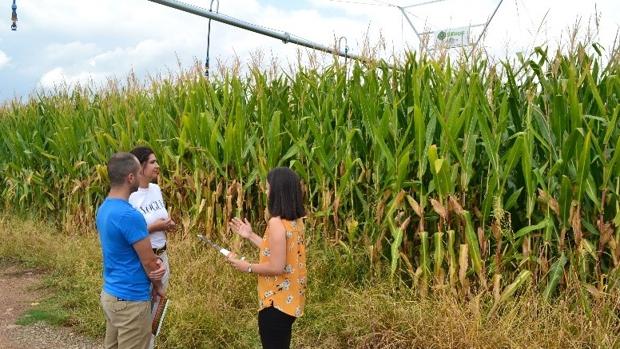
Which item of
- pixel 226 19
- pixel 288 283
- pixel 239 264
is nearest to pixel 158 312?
pixel 239 264

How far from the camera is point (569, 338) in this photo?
3.84 metres

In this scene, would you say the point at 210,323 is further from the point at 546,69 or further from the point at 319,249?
the point at 546,69

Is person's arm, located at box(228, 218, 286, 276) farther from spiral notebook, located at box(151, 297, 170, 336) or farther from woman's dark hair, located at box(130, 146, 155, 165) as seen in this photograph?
woman's dark hair, located at box(130, 146, 155, 165)

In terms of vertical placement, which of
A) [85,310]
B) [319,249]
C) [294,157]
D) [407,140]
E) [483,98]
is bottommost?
[85,310]

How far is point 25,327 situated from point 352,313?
3229mm

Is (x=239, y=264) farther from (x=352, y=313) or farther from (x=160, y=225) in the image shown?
(x=352, y=313)

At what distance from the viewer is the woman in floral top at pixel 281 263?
124 inches

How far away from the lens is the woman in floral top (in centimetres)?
315

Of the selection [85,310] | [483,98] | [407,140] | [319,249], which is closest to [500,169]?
[483,98]

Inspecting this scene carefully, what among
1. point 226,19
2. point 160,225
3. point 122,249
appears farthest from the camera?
point 226,19

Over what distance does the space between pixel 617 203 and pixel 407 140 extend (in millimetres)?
1723

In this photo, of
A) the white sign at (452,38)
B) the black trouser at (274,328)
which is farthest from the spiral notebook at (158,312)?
the white sign at (452,38)

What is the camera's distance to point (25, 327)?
5.49 meters

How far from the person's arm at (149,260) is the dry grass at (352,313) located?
4.58ft
